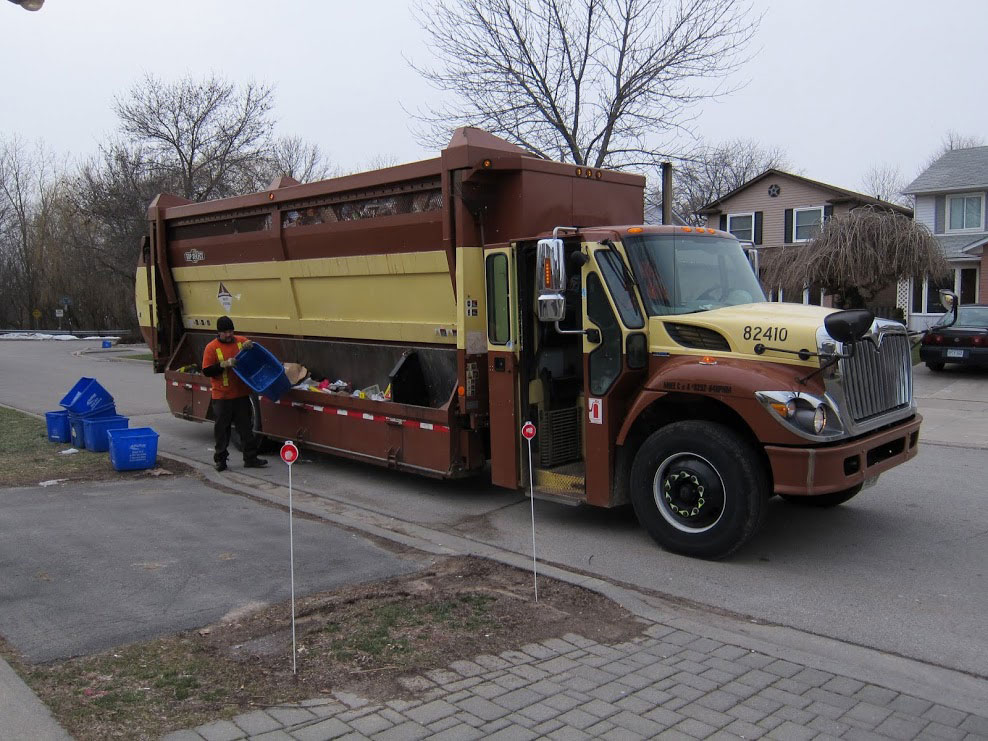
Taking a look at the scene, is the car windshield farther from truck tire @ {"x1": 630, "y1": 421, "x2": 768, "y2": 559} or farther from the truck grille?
truck tire @ {"x1": 630, "y1": 421, "x2": 768, "y2": 559}

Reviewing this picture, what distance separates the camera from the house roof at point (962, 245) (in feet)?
91.4

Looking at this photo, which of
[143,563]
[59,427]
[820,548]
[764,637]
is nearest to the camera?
[764,637]

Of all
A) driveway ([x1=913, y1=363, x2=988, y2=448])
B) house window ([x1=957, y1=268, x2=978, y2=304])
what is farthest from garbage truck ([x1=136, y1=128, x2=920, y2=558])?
house window ([x1=957, y1=268, x2=978, y2=304])

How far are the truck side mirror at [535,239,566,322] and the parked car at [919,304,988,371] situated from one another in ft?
45.6

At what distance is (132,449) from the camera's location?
9242 millimetres

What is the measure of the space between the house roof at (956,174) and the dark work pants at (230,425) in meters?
28.6

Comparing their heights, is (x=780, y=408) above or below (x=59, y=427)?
above

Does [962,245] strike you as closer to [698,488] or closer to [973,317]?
[973,317]

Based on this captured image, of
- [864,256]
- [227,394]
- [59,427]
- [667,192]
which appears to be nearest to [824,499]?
[667,192]

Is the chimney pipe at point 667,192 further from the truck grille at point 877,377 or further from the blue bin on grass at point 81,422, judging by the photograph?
the blue bin on grass at point 81,422

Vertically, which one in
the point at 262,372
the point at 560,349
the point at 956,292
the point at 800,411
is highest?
the point at 956,292

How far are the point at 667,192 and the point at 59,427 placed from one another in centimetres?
817

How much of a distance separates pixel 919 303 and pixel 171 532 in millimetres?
29974

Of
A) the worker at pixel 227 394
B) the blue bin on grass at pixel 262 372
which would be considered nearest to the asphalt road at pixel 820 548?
the worker at pixel 227 394
